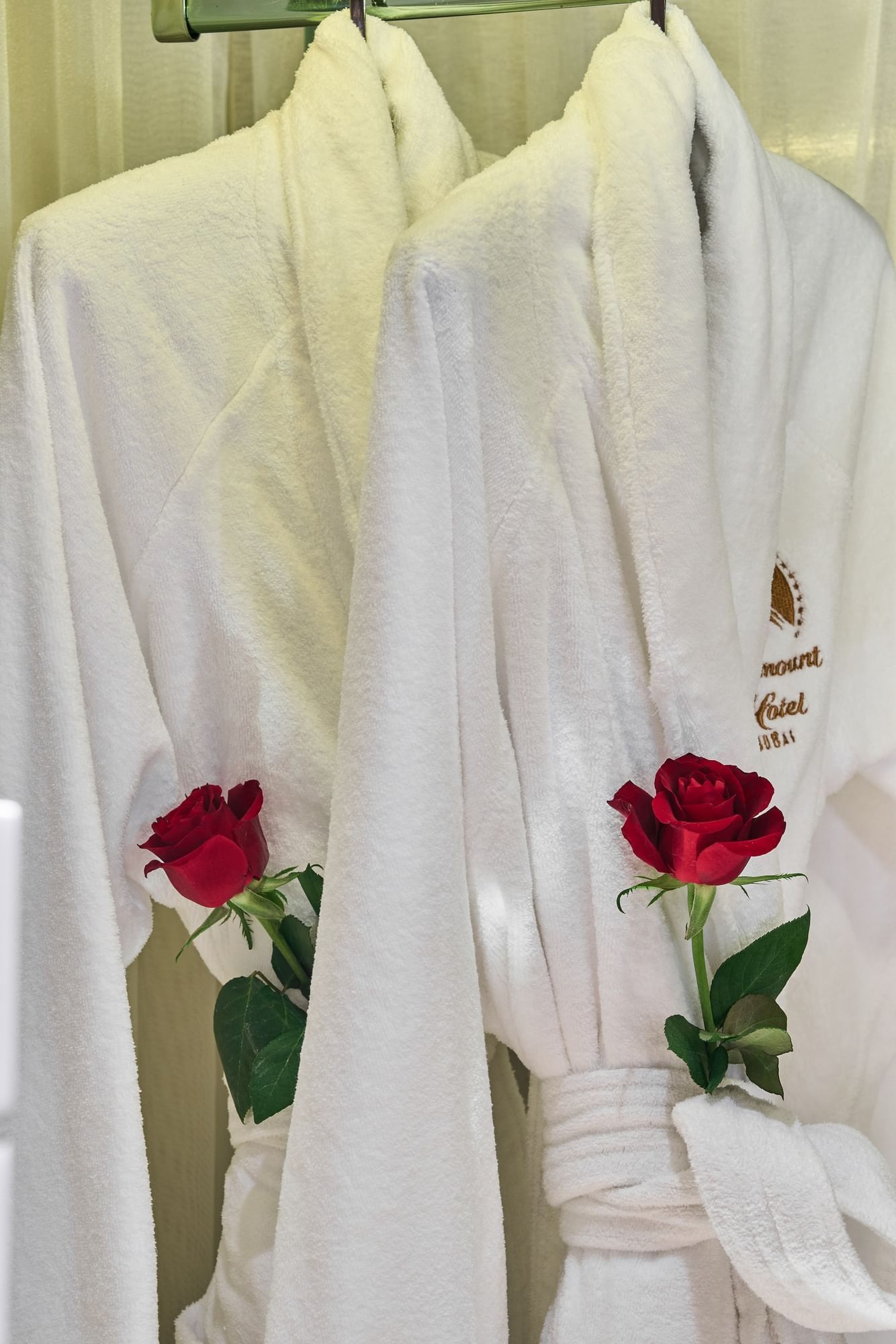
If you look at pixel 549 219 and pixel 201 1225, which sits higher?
pixel 549 219

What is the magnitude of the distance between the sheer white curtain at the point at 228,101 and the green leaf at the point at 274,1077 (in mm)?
213

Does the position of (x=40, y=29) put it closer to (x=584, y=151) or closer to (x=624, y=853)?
(x=584, y=151)

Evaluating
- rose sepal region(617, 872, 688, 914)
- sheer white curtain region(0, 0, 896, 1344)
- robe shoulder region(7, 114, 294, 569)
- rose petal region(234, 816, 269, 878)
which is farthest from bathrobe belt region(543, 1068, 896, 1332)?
robe shoulder region(7, 114, 294, 569)

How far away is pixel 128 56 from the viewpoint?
0.99 meters

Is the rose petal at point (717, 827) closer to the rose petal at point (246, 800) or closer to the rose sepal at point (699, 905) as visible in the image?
the rose sepal at point (699, 905)

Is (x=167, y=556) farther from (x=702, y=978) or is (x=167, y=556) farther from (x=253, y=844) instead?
(x=702, y=978)

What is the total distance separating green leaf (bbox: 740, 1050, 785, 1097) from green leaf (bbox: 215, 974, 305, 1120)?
0.90 feet

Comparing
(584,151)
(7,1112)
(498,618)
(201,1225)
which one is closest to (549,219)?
(584,151)

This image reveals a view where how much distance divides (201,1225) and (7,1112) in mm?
672

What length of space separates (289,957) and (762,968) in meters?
0.29

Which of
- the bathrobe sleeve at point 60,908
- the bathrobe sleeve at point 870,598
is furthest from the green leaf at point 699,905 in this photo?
the bathrobe sleeve at point 60,908

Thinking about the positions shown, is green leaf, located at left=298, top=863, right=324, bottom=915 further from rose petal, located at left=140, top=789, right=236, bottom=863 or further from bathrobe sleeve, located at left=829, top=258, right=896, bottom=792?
bathrobe sleeve, located at left=829, top=258, right=896, bottom=792

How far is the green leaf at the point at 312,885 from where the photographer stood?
83 cm

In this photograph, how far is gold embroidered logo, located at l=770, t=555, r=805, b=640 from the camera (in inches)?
35.5
